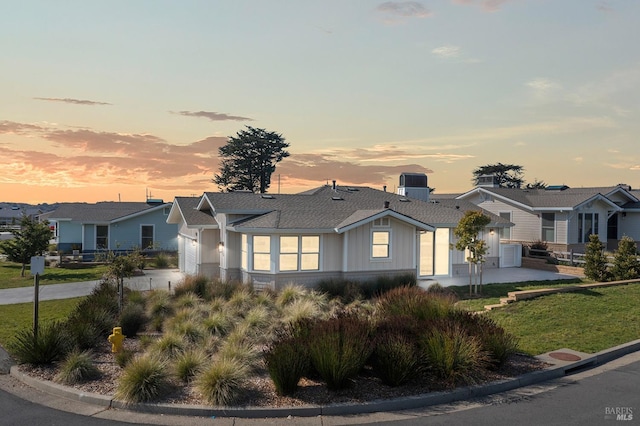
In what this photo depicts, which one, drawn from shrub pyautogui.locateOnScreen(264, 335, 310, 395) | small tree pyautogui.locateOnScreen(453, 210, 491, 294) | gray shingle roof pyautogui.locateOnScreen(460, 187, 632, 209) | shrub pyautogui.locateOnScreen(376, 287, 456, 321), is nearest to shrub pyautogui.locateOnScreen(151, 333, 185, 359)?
shrub pyautogui.locateOnScreen(264, 335, 310, 395)

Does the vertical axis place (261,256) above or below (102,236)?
below

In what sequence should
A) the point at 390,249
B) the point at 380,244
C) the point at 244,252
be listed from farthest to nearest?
the point at 380,244, the point at 390,249, the point at 244,252

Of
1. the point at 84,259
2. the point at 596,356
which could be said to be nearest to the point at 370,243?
the point at 596,356

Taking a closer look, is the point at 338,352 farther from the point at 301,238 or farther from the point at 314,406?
the point at 301,238

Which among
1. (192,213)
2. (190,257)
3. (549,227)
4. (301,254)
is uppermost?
(192,213)

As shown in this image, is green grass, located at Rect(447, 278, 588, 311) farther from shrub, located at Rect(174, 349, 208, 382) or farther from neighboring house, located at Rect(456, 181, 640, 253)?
shrub, located at Rect(174, 349, 208, 382)

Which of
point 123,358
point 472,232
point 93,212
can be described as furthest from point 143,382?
point 93,212

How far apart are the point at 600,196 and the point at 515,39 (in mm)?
18315

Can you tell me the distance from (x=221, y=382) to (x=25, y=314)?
37.9 feet

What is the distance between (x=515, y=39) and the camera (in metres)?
20.0

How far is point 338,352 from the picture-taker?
8.36m

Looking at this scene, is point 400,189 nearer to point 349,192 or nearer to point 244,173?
point 349,192

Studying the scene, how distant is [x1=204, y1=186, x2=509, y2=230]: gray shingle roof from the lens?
21062mm

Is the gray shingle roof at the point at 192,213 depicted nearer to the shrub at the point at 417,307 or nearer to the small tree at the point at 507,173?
the shrub at the point at 417,307
